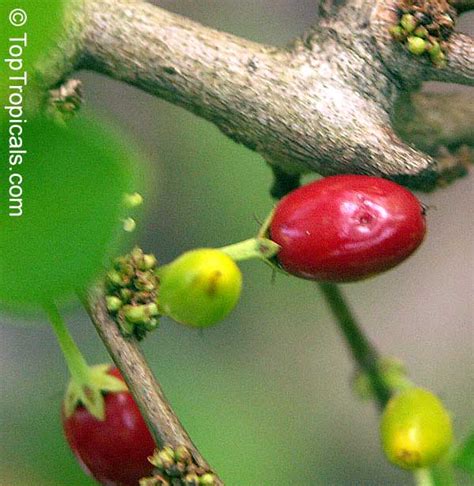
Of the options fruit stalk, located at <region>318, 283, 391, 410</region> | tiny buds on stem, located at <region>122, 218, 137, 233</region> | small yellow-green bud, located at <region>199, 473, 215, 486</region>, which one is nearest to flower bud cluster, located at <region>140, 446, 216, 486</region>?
small yellow-green bud, located at <region>199, 473, 215, 486</region>

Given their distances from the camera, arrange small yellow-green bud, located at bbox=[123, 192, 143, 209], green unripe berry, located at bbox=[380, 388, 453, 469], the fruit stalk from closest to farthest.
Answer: small yellow-green bud, located at bbox=[123, 192, 143, 209]
green unripe berry, located at bbox=[380, 388, 453, 469]
the fruit stalk

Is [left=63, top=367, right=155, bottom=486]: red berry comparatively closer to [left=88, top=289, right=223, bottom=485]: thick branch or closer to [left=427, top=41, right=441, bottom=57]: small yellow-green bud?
[left=88, top=289, right=223, bottom=485]: thick branch

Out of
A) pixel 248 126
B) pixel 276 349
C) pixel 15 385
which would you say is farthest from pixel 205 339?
pixel 248 126

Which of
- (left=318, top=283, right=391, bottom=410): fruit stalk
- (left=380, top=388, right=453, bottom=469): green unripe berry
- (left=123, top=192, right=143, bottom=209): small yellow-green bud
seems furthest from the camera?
(left=318, top=283, right=391, bottom=410): fruit stalk

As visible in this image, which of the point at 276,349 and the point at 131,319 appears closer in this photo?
the point at 131,319

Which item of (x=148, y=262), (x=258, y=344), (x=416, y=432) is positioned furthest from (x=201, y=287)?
(x=258, y=344)

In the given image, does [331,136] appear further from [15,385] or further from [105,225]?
[15,385]

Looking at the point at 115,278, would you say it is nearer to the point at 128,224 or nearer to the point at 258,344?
the point at 128,224
